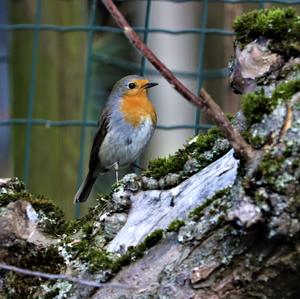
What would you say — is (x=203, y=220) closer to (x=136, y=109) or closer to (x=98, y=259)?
(x=98, y=259)

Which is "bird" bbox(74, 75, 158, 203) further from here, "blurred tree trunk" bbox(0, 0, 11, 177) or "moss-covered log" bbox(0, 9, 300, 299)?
"blurred tree trunk" bbox(0, 0, 11, 177)

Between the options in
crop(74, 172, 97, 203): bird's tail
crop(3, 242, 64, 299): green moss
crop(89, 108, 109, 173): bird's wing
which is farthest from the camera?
crop(89, 108, 109, 173): bird's wing


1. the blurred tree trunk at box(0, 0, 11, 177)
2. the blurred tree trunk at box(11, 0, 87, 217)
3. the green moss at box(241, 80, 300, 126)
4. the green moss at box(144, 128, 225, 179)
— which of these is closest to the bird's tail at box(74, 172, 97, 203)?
the blurred tree trunk at box(11, 0, 87, 217)

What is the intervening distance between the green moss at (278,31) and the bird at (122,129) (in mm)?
2830

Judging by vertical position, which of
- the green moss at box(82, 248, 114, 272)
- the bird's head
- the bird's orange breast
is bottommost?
the bird's orange breast

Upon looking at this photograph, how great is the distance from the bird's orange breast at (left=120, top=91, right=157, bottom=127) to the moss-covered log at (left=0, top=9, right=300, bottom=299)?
96.1 inches

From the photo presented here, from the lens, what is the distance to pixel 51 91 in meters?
5.86

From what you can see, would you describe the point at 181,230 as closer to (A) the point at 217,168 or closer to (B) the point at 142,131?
(A) the point at 217,168

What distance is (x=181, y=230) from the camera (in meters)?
2.66

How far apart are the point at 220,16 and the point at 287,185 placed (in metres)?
5.38

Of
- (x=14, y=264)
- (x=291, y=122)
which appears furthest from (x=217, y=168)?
(x=14, y=264)

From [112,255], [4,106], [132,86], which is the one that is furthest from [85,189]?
[4,106]

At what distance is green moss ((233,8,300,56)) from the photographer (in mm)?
2842

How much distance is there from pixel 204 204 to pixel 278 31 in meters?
0.57
